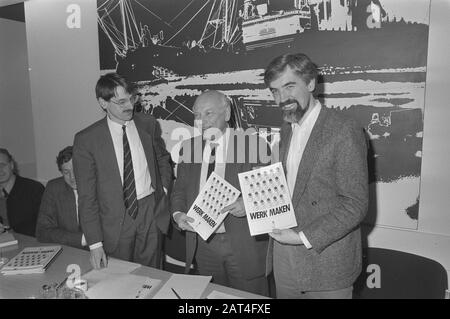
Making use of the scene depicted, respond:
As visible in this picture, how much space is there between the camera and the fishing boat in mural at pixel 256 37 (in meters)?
2.31

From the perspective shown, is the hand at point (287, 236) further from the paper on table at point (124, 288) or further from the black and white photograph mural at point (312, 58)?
the black and white photograph mural at point (312, 58)

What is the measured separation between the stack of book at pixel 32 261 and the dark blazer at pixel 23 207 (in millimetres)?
1068

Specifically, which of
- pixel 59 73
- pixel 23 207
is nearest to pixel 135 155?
pixel 23 207

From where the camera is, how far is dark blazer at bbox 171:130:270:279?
218 centimetres

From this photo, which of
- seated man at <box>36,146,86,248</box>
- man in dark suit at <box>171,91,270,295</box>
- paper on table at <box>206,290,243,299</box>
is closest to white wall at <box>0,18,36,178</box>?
seated man at <box>36,146,86,248</box>

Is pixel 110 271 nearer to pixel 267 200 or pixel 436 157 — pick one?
pixel 267 200

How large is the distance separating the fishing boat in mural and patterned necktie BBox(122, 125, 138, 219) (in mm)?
1061

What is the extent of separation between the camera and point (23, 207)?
3.22 m

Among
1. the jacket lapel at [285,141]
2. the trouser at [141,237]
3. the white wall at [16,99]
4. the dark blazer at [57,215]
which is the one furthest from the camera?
the white wall at [16,99]

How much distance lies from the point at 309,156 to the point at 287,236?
0.37 meters

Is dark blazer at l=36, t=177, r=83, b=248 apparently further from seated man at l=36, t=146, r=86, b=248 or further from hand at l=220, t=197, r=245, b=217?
hand at l=220, t=197, r=245, b=217

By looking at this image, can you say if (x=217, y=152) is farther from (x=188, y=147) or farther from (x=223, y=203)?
(x=223, y=203)

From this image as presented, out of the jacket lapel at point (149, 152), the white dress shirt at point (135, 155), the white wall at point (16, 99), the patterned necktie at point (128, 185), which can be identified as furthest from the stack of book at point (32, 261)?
the white wall at point (16, 99)
